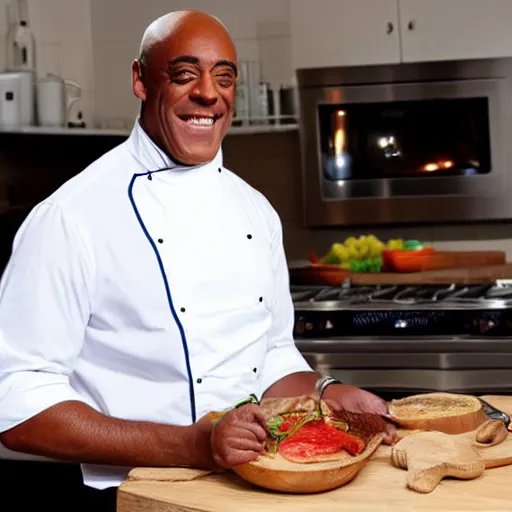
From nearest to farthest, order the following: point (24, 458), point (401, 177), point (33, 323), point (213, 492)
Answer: point (213, 492), point (33, 323), point (24, 458), point (401, 177)

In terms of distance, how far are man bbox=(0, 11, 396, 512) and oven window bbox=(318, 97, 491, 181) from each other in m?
1.91

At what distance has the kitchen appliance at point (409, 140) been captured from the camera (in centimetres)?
326

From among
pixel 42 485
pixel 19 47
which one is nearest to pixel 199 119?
pixel 42 485

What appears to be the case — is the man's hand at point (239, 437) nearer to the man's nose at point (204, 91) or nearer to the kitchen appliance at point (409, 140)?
the man's nose at point (204, 91)

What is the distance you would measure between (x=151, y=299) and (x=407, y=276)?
6.43 ft

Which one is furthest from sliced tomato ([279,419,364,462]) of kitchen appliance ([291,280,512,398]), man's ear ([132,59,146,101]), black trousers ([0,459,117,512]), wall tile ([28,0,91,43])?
wall tile ([28,0,91,43])

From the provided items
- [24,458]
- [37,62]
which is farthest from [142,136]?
[37,62]

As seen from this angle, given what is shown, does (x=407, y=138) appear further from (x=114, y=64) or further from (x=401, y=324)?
(x=114, y=64)

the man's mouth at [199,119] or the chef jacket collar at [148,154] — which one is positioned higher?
the man's mouth at [199,119]

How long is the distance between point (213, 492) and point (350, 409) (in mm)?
302

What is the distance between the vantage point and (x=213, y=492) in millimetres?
1133

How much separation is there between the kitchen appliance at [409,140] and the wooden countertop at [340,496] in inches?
87.3

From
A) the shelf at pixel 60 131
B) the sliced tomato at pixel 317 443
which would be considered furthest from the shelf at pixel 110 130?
the sliced tomato at pixel 317 443

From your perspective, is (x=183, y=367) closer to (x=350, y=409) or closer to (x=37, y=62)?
(x=350, y=409)
